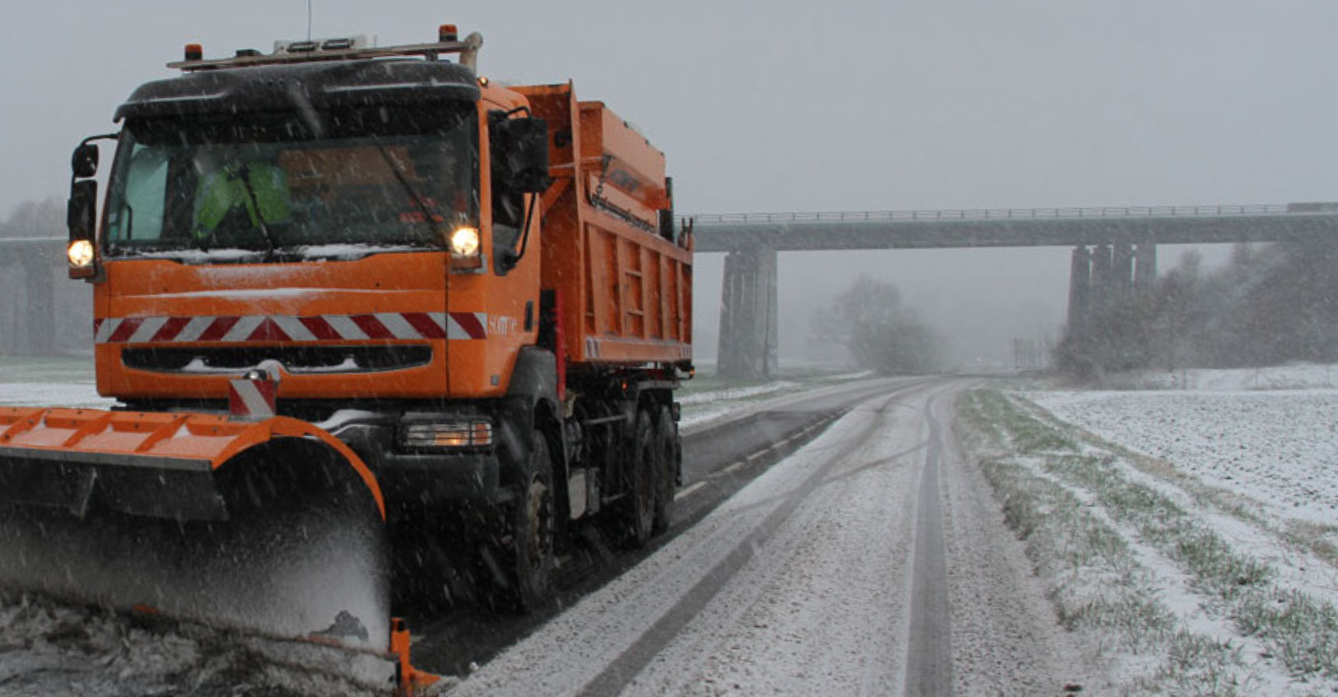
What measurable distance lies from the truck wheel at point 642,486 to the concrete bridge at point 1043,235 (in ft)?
200

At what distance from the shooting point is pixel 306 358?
217 inches

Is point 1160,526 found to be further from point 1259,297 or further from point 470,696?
point 1259,297

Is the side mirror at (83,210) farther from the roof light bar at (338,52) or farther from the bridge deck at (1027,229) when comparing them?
the bridge deck at (1027,229)

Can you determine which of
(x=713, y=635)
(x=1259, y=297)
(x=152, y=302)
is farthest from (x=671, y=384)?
(x=1259, y=297)

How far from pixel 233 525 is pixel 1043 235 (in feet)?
251

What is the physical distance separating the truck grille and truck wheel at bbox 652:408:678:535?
172 inches

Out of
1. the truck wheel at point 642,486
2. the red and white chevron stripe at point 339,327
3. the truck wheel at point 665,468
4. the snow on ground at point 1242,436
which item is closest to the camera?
the red and white chevron stripe at point 339,327

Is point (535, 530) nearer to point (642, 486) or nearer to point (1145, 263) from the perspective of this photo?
point (642, 486)

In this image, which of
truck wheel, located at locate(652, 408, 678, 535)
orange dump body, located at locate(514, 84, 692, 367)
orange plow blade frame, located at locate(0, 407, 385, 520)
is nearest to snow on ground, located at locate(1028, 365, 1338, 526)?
truck wheel, located at locate(652, 408, 678, 535)

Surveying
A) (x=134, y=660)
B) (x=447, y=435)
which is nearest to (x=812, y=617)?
(x=447, y=435)

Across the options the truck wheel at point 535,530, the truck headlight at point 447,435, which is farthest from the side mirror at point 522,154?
the truck wheel at point 535,530

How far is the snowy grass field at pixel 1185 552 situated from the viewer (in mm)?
5391

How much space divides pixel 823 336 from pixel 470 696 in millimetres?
143246

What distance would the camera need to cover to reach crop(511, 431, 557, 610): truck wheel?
6027mm
